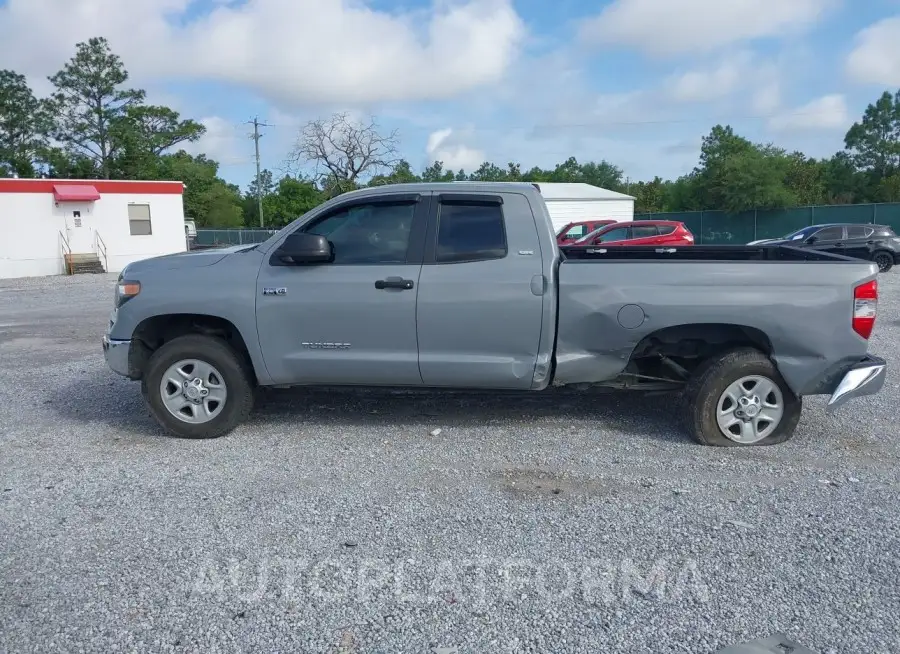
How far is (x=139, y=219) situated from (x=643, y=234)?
19.1 m

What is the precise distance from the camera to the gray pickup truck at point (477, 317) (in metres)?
5.15

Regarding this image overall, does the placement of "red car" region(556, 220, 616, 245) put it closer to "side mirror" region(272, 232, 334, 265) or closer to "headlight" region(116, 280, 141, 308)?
"side mirror" region(272, 232, 334, 265)

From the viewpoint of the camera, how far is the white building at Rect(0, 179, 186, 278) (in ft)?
86.2

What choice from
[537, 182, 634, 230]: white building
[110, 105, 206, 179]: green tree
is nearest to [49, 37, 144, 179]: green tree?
[110, 105, 206, 179]: green tree

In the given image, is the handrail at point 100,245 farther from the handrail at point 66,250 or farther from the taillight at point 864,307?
the taillight at point 864,307

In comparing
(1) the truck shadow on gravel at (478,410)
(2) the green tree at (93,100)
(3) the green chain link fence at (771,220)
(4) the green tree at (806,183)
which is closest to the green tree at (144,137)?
(2) the green tree at (93,100)

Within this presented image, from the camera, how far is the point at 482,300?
530 cm

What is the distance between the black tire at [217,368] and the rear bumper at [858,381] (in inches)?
166

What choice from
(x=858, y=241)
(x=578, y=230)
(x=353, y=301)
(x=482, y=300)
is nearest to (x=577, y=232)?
(x=578, y=230)

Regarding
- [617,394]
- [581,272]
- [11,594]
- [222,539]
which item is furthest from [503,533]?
[617,394]

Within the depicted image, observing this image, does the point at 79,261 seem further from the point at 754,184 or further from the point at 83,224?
the point at 754,184

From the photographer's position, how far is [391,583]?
3.53 metres

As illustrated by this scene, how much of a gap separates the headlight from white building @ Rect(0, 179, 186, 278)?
2373 centimetres

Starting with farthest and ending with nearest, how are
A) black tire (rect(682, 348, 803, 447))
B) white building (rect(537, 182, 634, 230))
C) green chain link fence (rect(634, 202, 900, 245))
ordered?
white building (rect(537, 182, 634, 230)) < green chain link fence (rect(634, 202, 900, 245)) < black tire (rect(682, 348, 803, 447))
